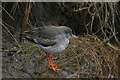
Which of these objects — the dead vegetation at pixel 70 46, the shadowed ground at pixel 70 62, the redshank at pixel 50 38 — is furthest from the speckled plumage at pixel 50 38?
the shadowed ground at pixel 70 62

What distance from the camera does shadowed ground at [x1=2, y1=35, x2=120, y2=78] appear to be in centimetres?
425

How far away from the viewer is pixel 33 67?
4.39 metres

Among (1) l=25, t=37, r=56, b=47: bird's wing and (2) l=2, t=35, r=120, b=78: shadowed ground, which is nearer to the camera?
(1) l=25, t=37, r=56, b=47: bird's wing

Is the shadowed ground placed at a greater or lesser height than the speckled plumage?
lesser

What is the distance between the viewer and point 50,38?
4094 millimetres

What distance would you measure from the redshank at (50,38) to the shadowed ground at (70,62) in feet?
0.79

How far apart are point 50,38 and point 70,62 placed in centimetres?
68

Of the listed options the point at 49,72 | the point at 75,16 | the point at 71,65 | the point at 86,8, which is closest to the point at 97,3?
the point at 86,8

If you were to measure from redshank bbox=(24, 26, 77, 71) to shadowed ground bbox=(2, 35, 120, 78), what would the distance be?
0.24 m

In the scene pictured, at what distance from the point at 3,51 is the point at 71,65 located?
1211mm

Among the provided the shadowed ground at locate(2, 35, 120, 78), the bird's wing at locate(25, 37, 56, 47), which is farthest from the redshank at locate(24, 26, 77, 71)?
the shadowed ground at locate(2, 35, 120, 78)

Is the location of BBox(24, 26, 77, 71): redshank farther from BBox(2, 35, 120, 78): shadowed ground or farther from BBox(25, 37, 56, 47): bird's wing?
BBox(2, 35, 120, 78): shadowed ground

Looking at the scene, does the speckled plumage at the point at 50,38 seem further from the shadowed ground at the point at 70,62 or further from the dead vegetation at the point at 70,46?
the shadowed ground at the point at 70,62

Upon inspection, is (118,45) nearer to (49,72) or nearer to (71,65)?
(71,65)
